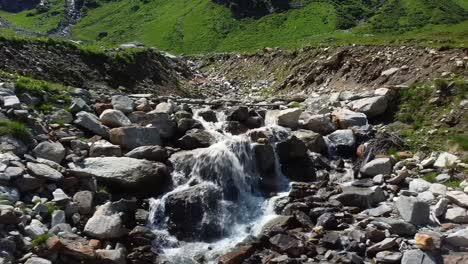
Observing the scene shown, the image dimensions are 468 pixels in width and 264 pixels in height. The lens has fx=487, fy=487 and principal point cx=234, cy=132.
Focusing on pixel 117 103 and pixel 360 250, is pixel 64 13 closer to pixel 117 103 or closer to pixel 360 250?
pixel 117 103

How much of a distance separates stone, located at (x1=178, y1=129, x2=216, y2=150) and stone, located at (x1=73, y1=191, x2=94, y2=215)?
5503 millimetres

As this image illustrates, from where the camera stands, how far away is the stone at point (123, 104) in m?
20.6

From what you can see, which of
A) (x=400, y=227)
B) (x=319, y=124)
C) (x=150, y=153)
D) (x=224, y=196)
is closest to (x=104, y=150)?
(x=150, y=153)

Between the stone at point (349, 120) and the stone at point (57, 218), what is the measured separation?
13.4 meters

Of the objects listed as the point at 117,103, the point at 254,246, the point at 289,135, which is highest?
the point at 117,103

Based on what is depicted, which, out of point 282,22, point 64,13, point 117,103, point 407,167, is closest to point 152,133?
point 117,103

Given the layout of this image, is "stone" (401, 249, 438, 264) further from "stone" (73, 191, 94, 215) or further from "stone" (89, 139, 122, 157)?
"stone" (89, 139, 122, 157)

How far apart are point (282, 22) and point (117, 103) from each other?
270ft

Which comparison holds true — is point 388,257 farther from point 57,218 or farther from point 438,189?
point 57,218

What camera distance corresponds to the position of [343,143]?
21406 mm

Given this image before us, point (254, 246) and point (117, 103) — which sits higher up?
point (117, 103)

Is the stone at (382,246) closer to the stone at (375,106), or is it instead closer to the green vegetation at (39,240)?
the green vegetation at (39,240)

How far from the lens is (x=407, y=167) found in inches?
739

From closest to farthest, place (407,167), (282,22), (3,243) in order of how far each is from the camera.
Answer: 1. (3,243)
2. (407,167)
3. (282,22)
